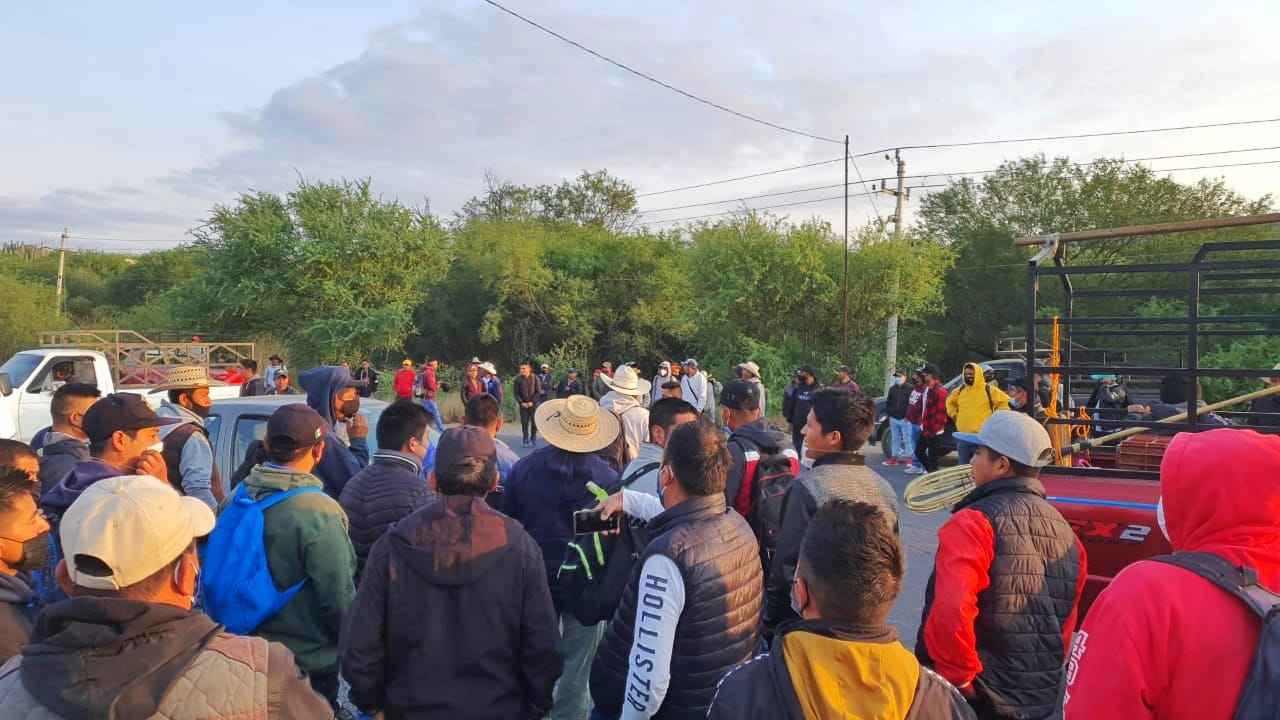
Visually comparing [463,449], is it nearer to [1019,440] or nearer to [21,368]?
[1019,440]

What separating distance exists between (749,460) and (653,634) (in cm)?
160

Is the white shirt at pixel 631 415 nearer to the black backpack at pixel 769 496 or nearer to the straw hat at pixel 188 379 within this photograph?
the black backpack at pixel 769 496

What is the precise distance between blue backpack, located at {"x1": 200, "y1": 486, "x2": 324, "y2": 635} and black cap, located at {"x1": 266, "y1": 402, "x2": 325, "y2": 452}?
257 mm

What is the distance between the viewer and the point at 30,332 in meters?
36.8

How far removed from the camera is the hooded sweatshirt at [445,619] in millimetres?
2723

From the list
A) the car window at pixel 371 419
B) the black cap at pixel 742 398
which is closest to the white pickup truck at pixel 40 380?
the car window at pixel 371 419

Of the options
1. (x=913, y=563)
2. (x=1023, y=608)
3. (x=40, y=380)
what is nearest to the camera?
(x=1023, y=608)

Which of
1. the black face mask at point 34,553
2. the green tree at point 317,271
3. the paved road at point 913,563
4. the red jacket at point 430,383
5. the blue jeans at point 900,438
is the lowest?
the paved road at point 913,563

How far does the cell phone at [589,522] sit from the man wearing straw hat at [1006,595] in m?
1.19

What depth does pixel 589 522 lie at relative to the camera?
10.1 feet

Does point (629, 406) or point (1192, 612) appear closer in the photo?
point (1192, 612)

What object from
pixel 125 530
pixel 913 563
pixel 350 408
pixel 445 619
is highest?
pixel 125 530

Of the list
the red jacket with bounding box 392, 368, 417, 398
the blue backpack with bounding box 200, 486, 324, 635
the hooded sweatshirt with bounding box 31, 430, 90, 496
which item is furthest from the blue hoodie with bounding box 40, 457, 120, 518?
the red jacket with bounding box 392, 368, 417, 398

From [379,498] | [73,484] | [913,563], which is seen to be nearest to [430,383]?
[913,563]
